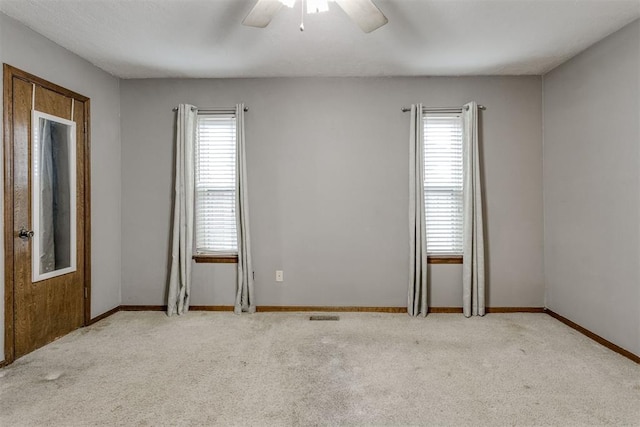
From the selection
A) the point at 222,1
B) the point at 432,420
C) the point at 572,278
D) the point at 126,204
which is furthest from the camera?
the point at 126,204

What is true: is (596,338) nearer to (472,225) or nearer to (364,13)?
(472,225)

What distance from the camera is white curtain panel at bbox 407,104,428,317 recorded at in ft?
11.9

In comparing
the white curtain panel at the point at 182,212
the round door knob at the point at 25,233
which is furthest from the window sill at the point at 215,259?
the round door knob at the point at 25,233

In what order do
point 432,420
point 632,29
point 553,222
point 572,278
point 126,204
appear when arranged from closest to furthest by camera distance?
point 432,420 → point 632,29 → point 572,278 → point 553,222 → point 126,204

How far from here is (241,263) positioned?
145 inches

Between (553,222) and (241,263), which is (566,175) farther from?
(241,263)

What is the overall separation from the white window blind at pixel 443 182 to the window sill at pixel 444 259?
0.15ft

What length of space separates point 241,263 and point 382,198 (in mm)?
1660

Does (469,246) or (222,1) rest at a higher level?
(222,1)

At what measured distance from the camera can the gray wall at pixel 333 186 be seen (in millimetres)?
3725

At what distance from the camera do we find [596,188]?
9.74 feet

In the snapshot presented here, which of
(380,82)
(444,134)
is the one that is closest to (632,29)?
(444,134)

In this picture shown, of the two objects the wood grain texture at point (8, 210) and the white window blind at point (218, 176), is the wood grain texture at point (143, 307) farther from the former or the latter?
the wood grain texture at point (8, 210)

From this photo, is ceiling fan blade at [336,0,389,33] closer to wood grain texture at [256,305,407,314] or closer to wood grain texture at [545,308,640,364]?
wood grain texture at [256,305,407,314]
